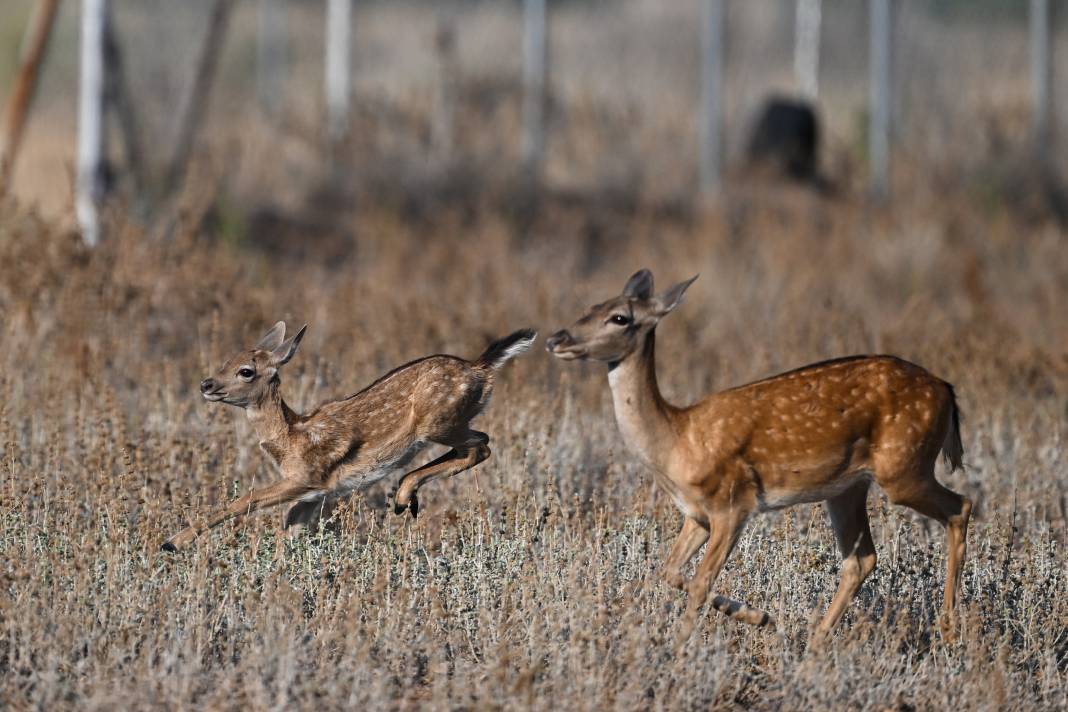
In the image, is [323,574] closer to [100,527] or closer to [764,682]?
[100,527]

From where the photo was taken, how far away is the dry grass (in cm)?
546

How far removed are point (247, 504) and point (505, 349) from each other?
4.16 feet

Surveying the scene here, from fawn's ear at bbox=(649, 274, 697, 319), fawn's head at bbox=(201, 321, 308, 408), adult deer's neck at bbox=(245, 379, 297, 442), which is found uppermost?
fawn's ear at bbox=(649, 274, 697, 319)

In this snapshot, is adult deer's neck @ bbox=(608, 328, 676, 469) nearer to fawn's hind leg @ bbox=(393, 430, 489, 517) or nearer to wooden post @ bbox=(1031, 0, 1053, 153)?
fawn's hind leg @ bbox=(393, 430, 489, 517)

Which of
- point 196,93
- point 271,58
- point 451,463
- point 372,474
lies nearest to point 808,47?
point 271,58

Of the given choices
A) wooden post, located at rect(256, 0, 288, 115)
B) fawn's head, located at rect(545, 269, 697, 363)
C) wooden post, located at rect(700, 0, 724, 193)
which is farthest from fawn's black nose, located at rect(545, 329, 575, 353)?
wooden post, located at rect(256, 0, 288, 115)

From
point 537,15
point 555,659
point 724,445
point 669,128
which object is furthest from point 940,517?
point 669,128

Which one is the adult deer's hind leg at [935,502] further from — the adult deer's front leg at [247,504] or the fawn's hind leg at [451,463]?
the adult deer's front leg at [247,504]

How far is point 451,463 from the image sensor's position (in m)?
7.05

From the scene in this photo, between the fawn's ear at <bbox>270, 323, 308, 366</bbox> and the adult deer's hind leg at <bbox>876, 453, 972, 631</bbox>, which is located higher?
the fawn's ear at <bbox>270, 323, 308, 366</bbox>

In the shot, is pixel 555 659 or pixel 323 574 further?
pixel 323 574

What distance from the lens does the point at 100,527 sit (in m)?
6.38

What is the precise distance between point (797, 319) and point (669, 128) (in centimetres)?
765

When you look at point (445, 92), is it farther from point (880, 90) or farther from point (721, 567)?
point (721, 567)
